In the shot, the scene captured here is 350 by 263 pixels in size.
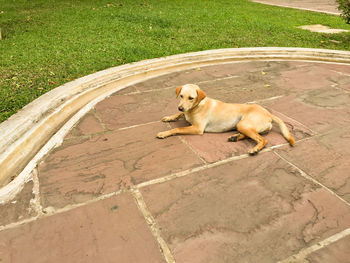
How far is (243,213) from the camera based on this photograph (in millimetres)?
2621

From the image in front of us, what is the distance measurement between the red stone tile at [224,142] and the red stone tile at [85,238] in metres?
1.29

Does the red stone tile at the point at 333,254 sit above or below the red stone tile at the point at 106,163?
below

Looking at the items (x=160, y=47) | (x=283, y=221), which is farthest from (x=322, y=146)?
(x=160, y=47)

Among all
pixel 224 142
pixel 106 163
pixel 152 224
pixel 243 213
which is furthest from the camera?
pixel 224 142

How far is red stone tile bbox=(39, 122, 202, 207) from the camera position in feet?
9.47

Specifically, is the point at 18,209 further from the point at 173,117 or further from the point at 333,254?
the point at 333,254

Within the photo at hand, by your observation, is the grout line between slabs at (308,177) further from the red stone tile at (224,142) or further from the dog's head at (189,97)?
the dog's head at (189,97)

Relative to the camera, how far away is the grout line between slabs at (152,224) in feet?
7.27

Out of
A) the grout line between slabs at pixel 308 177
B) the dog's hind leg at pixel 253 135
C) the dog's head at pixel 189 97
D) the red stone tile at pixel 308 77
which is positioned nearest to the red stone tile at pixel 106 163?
the dog's head at pixel 189 97

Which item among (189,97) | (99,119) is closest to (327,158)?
(189,97)

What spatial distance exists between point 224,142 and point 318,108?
7.08 feet

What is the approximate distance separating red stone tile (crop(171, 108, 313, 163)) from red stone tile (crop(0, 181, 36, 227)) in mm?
2000

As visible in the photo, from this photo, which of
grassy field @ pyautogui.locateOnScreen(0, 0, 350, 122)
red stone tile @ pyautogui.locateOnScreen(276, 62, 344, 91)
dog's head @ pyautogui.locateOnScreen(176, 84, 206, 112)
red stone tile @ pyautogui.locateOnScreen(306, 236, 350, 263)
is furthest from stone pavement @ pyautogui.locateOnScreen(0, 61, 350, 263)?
grassy field @ pyautogui.locateOnScreen(0, 0, 350, 122)

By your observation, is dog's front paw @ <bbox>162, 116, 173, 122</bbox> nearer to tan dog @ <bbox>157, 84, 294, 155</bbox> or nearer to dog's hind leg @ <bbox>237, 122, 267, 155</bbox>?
tan dog @ <bbox>157, 84, 294, 155</bbox>
